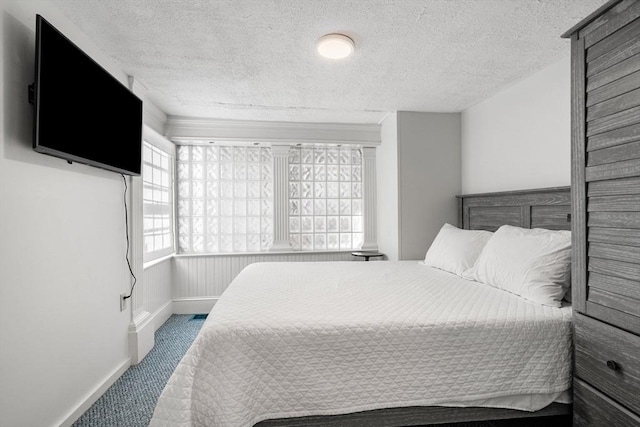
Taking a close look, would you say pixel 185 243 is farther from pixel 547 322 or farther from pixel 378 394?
pixel 547 322

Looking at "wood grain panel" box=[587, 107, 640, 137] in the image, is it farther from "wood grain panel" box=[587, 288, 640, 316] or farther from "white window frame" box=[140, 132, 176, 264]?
"white window frame" box=[140, 132, 176, 264]

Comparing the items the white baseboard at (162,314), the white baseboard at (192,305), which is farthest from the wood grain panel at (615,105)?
the white baseboard at (192,305)

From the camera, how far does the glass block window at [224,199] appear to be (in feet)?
13.1

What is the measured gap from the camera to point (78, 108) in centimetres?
172

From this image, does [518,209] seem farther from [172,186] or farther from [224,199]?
[172,186]

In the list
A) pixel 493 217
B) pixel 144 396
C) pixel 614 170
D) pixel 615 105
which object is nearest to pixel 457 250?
pixel 493 217

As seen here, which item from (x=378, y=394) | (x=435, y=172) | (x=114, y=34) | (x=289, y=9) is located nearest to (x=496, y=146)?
(x=435, y=172)

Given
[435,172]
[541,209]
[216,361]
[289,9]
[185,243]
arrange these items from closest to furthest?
[216,361], [289,9], [541,209], [435,172], [185,243]

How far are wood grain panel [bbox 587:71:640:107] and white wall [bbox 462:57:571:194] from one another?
3.05 feet

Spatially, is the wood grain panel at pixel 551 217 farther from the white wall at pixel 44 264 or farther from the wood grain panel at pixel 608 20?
the white wall at pixel 44 264

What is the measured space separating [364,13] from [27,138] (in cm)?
180

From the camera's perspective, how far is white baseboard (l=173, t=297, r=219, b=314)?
383cm

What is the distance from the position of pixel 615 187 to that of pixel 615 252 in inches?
10.8

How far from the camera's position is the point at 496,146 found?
2.96 metres
